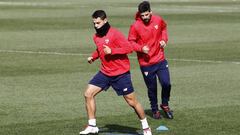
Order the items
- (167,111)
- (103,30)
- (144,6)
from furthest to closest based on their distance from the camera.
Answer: (167,111)
(144,6)
(103,30)

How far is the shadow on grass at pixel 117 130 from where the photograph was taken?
13258 mm

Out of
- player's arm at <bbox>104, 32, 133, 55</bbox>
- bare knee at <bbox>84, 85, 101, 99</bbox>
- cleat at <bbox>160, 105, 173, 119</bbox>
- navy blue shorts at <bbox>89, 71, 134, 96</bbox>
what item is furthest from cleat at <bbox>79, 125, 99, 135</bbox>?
cleat at <bbox>160, 105, 173, 119</bbox>

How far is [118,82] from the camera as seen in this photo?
508 inches

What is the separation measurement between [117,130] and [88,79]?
663cm

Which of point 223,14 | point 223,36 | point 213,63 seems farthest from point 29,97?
point 223,14

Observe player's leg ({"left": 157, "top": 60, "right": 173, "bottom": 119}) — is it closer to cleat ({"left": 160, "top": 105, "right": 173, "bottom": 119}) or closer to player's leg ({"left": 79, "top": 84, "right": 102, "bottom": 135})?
cleat ({"left": 160, "top": 105, "right": 173, "bottom": 119})

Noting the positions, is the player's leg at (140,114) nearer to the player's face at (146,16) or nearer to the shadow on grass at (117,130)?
the shadow on grass at (117,130)

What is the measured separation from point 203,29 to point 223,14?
34.1ft

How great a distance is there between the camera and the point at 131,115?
48.7ft

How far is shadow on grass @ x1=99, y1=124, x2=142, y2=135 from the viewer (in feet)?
43.5

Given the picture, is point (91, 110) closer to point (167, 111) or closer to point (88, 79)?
point (167, 111)

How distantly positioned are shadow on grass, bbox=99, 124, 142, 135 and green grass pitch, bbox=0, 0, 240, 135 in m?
0.02

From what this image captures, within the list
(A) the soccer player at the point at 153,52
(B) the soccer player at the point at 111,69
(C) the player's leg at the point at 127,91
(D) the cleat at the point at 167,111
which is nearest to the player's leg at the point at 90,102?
(B) the soccer player at the point at 111,69

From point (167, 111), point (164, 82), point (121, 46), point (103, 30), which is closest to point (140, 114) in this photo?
point (121, 46)
